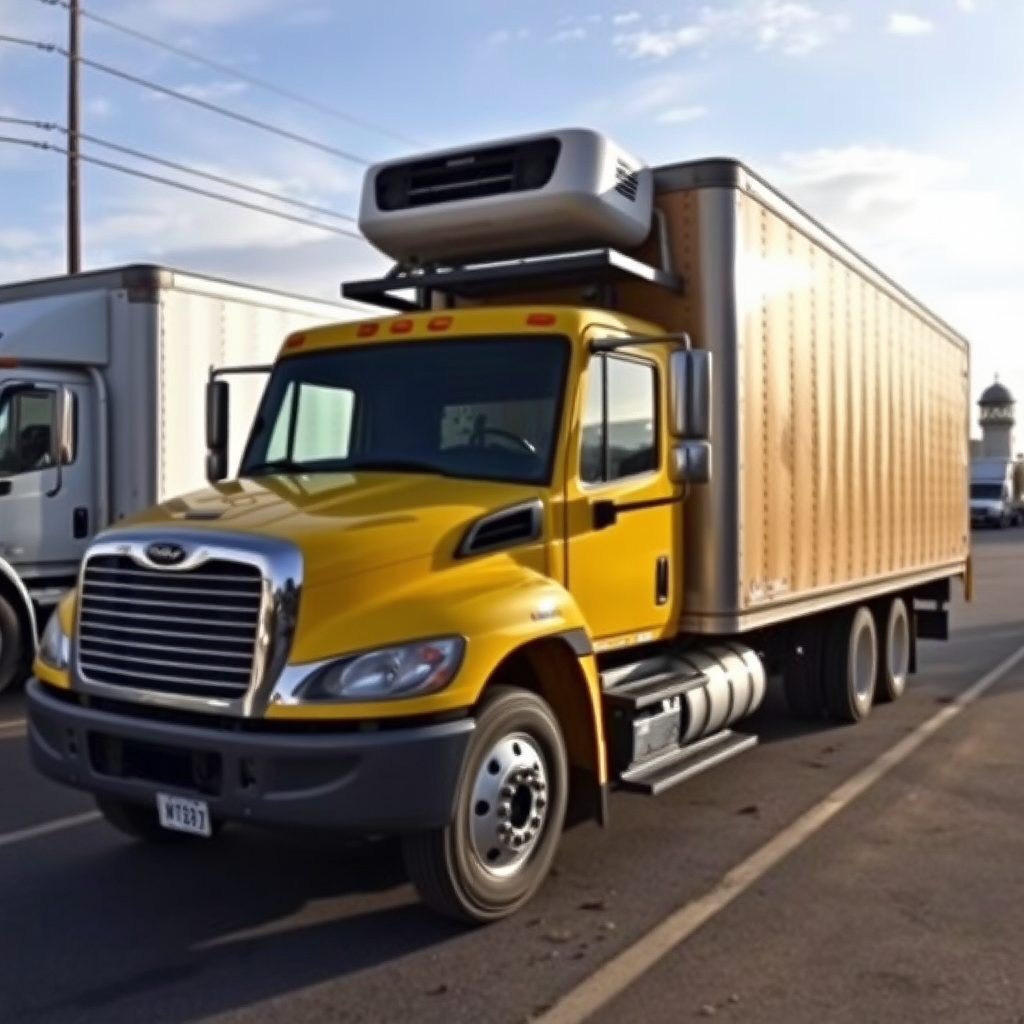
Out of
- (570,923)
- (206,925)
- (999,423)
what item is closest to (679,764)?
(570,923)

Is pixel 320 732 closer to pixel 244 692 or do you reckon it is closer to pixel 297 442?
pixel 244 692

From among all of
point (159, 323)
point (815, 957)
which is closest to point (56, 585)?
point (159, 323)

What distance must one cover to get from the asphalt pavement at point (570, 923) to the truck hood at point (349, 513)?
4.96 ft

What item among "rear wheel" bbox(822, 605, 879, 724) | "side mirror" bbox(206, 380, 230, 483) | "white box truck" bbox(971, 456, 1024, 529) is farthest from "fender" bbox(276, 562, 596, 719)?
"white box truck" bbox(971, 456, 1024, 529)

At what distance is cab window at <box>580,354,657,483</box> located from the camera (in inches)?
240

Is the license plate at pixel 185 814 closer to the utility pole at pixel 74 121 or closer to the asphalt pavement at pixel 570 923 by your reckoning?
the asphalt pavement at pixel 570 923

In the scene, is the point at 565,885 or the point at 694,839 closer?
the point at 565,885

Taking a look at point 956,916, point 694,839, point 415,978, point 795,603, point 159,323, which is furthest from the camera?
point 159,323

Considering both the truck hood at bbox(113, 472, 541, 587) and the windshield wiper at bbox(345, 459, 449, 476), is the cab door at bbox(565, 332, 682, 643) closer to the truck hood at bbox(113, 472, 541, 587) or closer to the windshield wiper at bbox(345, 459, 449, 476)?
the truck hood at bbox(113, 472, 541, 587)

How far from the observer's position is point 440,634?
16.0 feet

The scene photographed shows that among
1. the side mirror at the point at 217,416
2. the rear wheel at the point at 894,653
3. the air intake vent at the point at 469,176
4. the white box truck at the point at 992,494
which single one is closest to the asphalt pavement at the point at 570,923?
the side mirror at the point at 217,416

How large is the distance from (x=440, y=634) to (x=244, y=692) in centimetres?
77

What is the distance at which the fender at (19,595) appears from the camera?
10688mm

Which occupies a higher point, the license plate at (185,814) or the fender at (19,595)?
the fender at (19,595)
